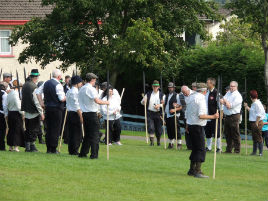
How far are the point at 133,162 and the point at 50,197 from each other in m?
5.79

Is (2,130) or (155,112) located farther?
(155,112)

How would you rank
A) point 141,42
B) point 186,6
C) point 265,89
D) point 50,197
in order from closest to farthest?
1. point 50,197
2. point 265,89
3. point 141,42
4. point 186,6

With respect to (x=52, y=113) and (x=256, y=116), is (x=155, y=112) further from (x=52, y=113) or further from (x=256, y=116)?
(x=52, y=113)

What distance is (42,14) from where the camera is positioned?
50000 mm

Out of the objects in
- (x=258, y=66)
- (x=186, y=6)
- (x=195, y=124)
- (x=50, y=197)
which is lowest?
(x=50, y=197)

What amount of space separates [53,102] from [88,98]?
1231 mm

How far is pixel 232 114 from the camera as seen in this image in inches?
891

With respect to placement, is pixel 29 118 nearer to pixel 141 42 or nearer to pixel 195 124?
pixel 195 124

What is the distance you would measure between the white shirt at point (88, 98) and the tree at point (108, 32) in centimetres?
1731

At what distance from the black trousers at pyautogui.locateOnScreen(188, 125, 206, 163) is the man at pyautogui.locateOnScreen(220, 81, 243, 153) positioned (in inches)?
259

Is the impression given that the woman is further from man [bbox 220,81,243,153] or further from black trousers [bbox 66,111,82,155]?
man [bbox 220,81,243,153]

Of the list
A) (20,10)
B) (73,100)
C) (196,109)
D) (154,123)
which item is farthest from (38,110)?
(20,10)

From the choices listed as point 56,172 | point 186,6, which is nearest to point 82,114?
point 56,172

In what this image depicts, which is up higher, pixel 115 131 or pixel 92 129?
pixel 92 129
